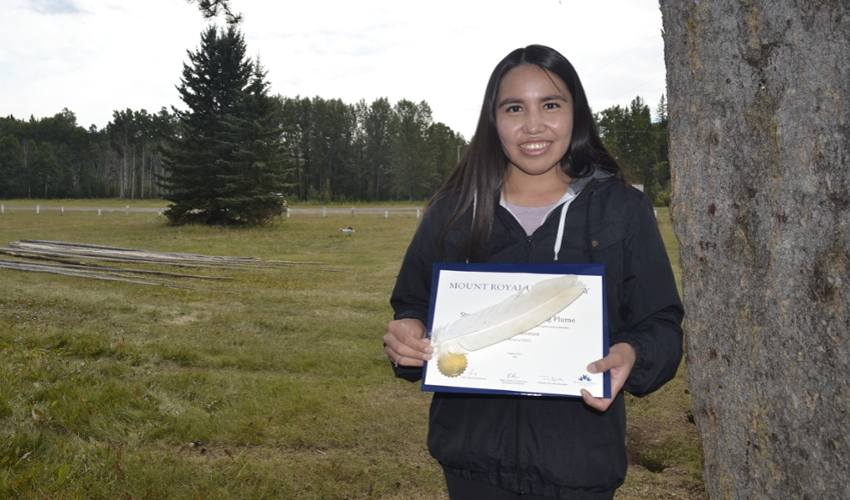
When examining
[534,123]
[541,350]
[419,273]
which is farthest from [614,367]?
[534,123]

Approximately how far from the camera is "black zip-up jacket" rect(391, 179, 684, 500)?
5.87 feet

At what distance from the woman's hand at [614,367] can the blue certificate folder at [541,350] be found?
0.02m

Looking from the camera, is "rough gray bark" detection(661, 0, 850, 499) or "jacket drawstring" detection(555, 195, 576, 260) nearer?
"rough gray bark" detection(661, 0, 850, 499)

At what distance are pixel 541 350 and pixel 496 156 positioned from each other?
2.46 feet

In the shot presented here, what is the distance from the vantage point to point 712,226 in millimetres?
1862

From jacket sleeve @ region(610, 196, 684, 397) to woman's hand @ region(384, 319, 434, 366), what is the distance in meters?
0.56

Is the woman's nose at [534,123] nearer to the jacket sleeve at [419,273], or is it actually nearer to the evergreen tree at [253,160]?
the jacket sleeve at [419,273]

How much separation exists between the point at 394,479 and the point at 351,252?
1328 cm

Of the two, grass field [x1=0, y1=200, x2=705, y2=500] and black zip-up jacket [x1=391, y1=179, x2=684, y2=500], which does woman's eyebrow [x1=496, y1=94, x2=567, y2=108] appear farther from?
grass field [x1=0, y1=200, x2=705, y2=500]

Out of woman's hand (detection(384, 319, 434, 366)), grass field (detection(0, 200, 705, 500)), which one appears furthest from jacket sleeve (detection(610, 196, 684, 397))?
grass field (detection(0, 200, 705, 500))

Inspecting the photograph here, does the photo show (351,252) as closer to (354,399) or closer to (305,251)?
(305,251)

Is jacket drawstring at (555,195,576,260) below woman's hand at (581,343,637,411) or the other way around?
the other way around

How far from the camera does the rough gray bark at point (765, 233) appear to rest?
1.64m

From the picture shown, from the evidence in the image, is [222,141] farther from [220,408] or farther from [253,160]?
[220,408]
